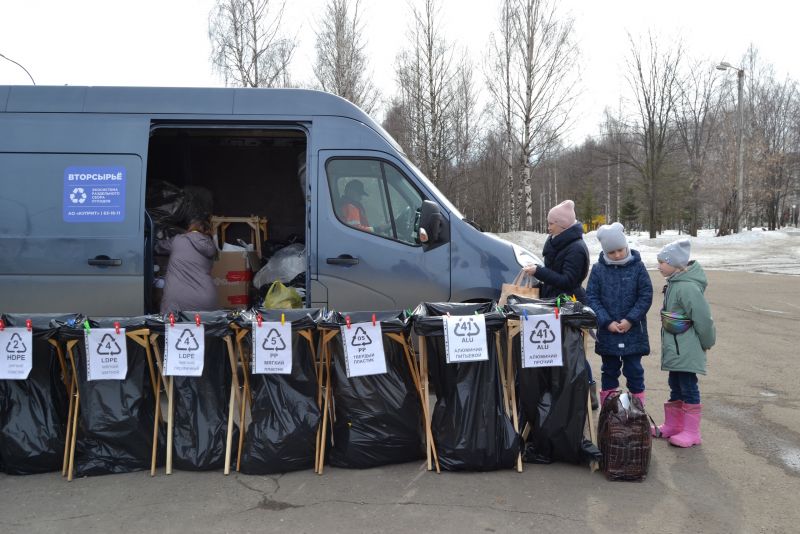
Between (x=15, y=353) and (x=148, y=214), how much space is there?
1638 millimetres

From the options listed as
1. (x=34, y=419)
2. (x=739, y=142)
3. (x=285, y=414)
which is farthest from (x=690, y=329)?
(x=739, y=142)

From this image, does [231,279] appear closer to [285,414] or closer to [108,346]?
[108,346]

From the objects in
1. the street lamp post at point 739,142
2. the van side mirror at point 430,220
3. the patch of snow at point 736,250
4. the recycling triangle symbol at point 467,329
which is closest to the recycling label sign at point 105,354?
the recycling triangle symbol at point 467,329

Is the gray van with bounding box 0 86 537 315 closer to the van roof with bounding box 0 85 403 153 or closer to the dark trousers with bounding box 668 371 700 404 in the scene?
the van roof with bounding box 0 85 403 153

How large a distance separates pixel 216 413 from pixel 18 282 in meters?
2.16

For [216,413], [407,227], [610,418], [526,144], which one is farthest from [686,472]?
[526,144]

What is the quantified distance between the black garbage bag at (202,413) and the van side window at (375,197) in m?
1.58

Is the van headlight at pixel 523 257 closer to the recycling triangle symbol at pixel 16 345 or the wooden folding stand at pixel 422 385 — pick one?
the wooden folding stand at pixel 422 385

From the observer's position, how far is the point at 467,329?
12.6ft

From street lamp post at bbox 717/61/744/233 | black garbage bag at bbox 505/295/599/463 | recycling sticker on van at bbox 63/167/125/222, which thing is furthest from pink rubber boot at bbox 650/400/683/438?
street lamp post at bbox 717/61/744/233

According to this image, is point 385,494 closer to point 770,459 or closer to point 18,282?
point 770,459

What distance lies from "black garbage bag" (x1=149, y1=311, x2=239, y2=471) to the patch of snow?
1713cm

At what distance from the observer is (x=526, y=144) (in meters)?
24.2

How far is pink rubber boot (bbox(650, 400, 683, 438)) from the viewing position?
4625 mm
